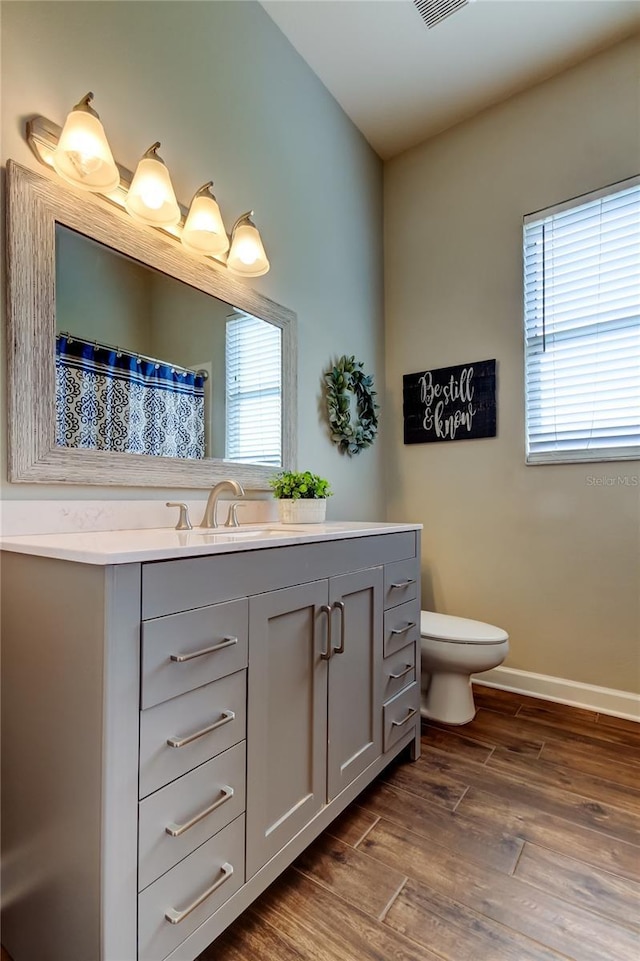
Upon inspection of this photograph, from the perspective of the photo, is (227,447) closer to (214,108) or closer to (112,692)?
(112,692)

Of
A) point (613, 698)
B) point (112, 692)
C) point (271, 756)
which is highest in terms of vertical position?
point (112, 692)

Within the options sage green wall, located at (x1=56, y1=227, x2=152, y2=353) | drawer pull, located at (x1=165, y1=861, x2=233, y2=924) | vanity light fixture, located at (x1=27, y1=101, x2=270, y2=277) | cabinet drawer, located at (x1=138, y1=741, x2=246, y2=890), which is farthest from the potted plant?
drawer pull, located at (x1=165, y1=861, x2=233, y2=924)

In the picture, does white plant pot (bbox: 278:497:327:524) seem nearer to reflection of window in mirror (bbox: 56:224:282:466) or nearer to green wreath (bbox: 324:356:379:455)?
reflection of window in mirror (bbox: 56:224:282:466)

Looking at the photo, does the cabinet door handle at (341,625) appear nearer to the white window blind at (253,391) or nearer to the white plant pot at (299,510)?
the white plant pot at (299,510)

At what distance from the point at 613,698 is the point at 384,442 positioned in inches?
67.0

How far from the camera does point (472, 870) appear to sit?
47.6 inches

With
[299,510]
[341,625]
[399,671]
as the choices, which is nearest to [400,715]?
[399,671]

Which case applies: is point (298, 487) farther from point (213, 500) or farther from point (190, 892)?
point (190, 892)

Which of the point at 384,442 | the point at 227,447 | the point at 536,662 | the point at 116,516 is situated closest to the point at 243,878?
the point at 116,516

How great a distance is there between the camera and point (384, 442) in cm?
280

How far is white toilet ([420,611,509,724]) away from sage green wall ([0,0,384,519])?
772mm

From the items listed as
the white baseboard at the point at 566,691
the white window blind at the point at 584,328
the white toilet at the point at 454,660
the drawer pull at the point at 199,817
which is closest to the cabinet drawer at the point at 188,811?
the drawer pull at the point at 199,817

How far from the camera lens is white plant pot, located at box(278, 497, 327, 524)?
1.77m

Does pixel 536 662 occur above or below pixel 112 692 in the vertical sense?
below
